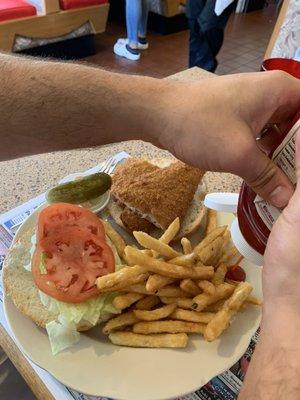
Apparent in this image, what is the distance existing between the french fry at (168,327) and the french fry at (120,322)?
0.05 feet

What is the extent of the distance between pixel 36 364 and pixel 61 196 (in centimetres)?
49

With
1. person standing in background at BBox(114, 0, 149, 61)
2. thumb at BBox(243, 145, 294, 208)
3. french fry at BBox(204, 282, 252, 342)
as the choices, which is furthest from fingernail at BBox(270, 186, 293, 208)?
person standing in background at BBox(114, 0, 149, 61)

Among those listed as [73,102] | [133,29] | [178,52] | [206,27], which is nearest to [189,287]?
[73,102]

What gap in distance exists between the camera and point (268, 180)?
728 millimetres

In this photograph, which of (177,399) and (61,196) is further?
(61,196)

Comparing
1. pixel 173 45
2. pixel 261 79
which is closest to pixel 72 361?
pixel 261 79

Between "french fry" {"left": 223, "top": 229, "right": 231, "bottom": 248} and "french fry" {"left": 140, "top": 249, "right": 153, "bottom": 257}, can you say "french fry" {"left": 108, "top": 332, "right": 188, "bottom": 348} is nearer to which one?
"french fry" {"left": 140, "top": 249, "right": 153, "bottom": 257}

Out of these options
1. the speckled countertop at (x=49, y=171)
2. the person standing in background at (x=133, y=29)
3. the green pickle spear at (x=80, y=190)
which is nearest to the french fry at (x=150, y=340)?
the green pickle spear at (x=80, y=190)

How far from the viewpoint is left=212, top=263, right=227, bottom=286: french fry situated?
39.4 inches

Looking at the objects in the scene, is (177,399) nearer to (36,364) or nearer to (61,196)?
(36,364)

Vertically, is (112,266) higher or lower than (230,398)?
higher

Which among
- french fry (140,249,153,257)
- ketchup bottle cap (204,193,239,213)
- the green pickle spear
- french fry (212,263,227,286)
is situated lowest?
the green pickle spear

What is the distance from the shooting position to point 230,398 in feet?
2.97

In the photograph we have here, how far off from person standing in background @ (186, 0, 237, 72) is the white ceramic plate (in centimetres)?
260
